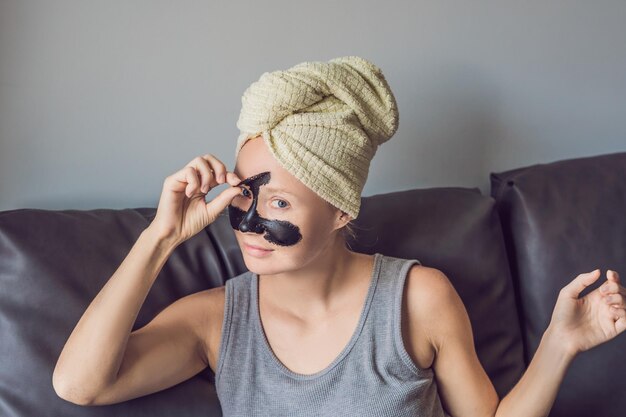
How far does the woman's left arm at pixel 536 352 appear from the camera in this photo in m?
1.54

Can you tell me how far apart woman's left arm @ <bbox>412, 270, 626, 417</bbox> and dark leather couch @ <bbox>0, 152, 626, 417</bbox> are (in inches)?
9.5

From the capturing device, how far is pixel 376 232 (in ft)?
6.45

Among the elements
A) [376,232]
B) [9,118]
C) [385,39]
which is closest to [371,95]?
[376,232]

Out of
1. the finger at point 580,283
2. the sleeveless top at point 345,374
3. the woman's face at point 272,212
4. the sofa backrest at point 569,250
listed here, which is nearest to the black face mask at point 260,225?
the woman's face at point 272,212

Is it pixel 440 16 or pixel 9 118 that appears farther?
pixel 440 16

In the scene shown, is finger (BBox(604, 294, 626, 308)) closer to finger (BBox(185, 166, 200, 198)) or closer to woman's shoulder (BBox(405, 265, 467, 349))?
woman's shoulder (BBox(405, 265, 467, 349))

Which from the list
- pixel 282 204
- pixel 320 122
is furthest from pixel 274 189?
pixel 320 122

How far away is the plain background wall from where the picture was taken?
6.26ft

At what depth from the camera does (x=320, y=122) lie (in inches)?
60.9

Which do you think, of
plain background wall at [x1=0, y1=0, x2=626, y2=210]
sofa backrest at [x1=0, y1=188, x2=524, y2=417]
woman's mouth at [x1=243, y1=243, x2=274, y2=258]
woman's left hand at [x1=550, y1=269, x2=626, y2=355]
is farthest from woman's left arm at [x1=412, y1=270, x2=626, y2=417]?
plain background wall at [x1=0, y1=0, x2=626, y2=210]

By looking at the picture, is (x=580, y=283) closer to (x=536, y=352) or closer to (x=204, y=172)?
(x=536, y=352)

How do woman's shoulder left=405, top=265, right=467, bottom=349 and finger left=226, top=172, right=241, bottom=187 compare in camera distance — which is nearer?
finger left=226, top=172, right=241, bottom=187

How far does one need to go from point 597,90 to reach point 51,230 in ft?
4.82

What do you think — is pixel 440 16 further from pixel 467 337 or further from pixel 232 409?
pixel 232 409
